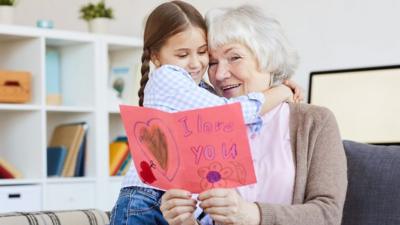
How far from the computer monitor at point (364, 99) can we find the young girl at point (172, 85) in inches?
70.4

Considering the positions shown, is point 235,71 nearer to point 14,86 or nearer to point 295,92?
point 295,92

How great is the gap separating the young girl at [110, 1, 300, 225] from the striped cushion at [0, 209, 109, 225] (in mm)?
340

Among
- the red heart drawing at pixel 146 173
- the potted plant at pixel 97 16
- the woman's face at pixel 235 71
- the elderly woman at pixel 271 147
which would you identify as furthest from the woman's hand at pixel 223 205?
the potted plant at pixel 97 16

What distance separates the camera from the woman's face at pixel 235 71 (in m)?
1.79

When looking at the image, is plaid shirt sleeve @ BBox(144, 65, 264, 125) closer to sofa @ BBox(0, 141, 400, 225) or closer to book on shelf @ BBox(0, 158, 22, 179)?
sofa @ BBox(0, 141, 400, 225)

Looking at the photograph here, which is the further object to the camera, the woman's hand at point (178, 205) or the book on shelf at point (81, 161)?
the book on shelf at point (81, 161)

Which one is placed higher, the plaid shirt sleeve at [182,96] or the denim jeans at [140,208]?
the plaid shirt sleeve at [182,96]

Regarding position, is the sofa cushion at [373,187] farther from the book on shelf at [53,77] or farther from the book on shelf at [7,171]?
the book on shelf at [53,77]

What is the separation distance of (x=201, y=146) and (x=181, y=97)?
26 cm

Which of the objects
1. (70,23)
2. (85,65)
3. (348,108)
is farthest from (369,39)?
(70,23)

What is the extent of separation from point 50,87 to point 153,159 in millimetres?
2895

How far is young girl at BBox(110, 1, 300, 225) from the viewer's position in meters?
1.69

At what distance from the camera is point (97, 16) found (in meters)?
4.37

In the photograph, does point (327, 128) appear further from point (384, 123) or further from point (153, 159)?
point (384, 123)
